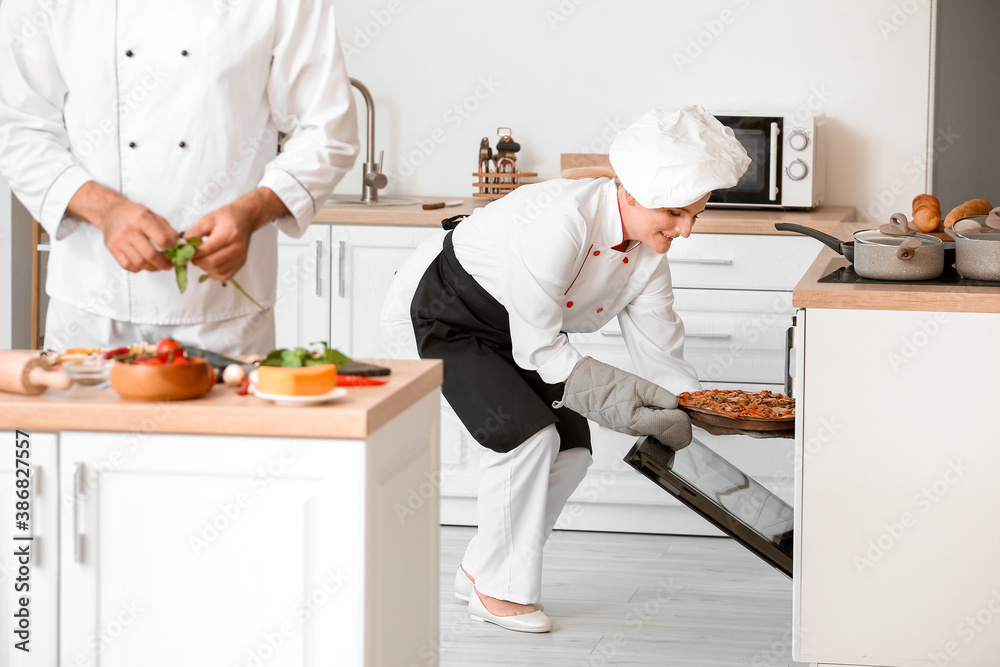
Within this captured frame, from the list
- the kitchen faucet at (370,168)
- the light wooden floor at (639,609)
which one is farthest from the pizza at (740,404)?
the kitchen faucet at (370,168)

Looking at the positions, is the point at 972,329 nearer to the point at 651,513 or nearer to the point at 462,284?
the point at 462,284

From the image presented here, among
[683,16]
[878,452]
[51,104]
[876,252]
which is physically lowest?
[878,452]

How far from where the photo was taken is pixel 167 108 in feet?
5.08

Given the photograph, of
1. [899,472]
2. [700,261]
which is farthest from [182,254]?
[700,261]

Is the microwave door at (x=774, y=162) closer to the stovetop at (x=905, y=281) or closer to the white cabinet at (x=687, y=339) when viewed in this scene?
the white cabinet at (x=687, y=339)

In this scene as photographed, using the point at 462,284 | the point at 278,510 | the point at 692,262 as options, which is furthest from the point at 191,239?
the point at 692,262

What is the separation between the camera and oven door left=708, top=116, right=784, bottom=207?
10.3ft

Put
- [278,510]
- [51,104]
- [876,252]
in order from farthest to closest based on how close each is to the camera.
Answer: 1. [876,252]
2. [51,104]
3. [278,510]

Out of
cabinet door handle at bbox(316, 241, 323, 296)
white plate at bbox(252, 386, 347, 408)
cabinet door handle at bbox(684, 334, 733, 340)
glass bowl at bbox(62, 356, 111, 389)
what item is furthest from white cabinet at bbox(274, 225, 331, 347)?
white plate at bbox(252, 386, 347, 408)

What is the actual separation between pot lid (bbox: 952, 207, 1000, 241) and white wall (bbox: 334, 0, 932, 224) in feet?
4.05

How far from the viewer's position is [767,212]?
10.4 feet

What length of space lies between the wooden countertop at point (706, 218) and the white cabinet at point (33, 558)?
5.96 ft

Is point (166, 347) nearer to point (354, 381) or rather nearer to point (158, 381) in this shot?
point (158, 381)

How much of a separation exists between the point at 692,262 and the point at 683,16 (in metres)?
0.94
